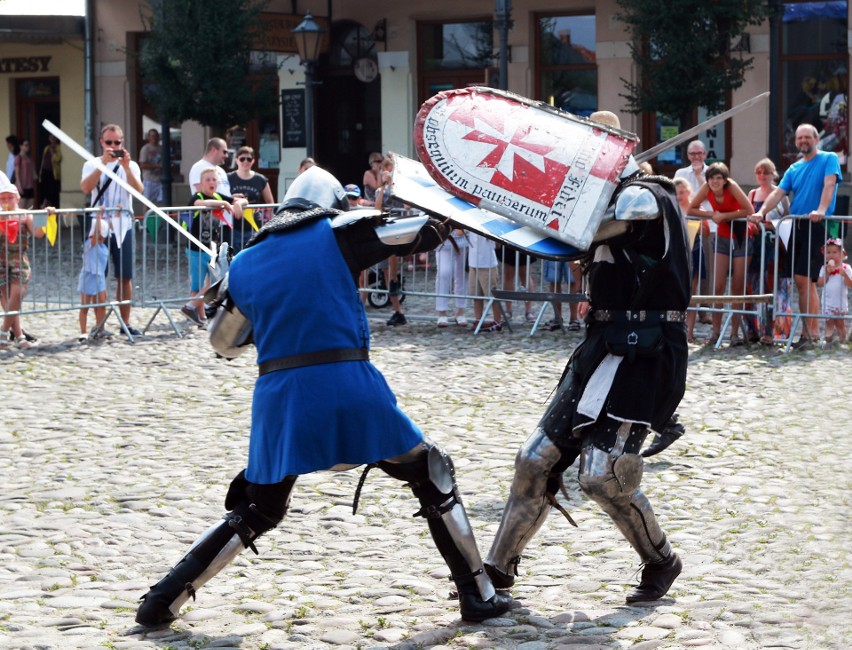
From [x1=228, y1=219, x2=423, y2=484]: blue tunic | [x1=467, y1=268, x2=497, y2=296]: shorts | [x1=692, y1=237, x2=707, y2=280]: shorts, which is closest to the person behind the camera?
[x1=228, y1=219, x2=423, y2=484]: blue tunic

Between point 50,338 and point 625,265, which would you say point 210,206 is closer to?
point 50,338

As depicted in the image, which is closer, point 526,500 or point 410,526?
point 526,500

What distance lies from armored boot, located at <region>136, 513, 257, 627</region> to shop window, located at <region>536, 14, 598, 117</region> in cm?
1753

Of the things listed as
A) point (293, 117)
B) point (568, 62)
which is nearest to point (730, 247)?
point (568, 62)

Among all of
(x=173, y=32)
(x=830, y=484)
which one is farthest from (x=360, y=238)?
(x=173, y=32)

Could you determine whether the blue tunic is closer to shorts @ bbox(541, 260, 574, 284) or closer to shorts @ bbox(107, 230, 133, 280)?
shorts @ bbox(107, 230, 133, 280)

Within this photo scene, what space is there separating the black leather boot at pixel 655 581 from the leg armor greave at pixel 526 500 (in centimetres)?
41

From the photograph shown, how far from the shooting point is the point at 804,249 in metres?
11.4

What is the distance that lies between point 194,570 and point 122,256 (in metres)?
7.77

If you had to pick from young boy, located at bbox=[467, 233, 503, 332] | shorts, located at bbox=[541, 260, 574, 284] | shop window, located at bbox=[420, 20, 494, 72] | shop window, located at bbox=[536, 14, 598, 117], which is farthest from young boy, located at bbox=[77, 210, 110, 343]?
shop window, located at bbox=[420, 20, 494, 72]

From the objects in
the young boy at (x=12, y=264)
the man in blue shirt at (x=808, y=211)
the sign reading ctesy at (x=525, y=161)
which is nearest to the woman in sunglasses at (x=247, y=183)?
the young boy at (x=12, y=264)

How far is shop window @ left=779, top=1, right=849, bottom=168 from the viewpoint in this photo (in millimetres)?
19750

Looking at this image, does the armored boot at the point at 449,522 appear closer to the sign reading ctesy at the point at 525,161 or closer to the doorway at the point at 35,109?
the sign reading ctesy at the point at 525,161

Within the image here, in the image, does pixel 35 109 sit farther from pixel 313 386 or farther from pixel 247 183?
pixel 313 386
